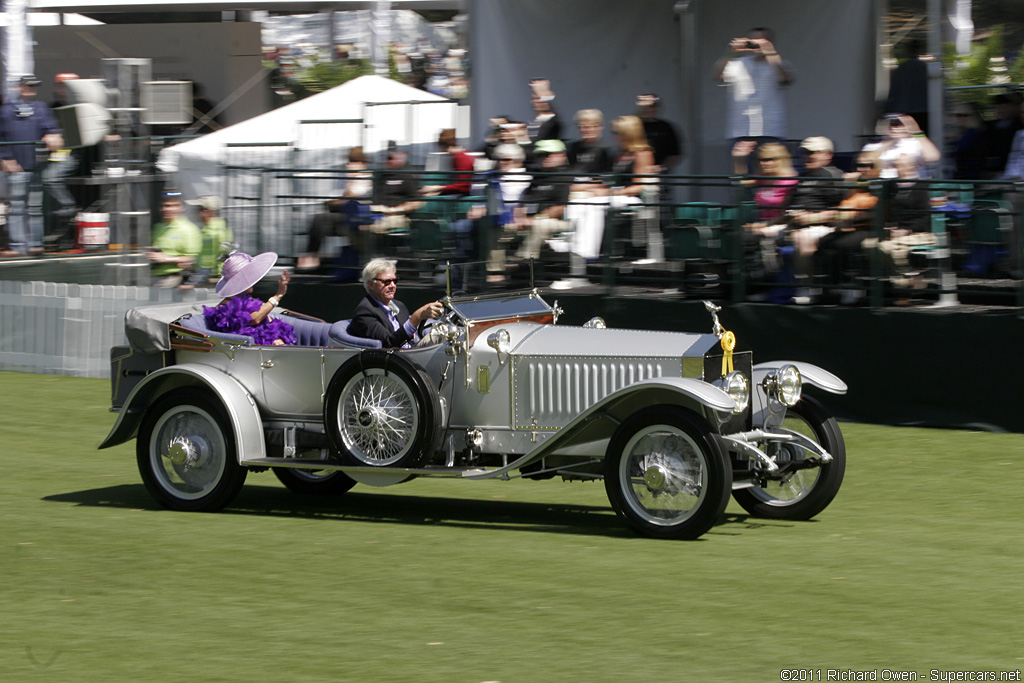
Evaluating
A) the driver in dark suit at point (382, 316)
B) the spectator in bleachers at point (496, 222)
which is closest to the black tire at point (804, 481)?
the driver in dark suit at point (382, 316)

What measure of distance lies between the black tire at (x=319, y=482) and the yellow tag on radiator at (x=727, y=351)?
260 cm

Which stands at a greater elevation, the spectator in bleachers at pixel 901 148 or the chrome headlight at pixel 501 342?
the spectator in bleachers at pixel 901 148

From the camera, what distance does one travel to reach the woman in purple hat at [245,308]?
8.60 meters

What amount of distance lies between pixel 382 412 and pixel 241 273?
146 cm

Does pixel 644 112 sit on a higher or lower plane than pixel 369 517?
higher

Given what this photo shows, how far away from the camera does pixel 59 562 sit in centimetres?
686

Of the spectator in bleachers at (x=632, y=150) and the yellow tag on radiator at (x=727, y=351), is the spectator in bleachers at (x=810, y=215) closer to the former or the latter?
the spectator in bleachers at (x=632, y=150)

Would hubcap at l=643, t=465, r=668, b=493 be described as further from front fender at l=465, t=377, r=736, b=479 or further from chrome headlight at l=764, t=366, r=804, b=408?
chrome headlight at l=764, t=366, r=804, b=408

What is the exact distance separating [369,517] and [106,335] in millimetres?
7008

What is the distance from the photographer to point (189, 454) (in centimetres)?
828

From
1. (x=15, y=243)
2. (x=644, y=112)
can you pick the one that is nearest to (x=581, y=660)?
(x=644, y=112)

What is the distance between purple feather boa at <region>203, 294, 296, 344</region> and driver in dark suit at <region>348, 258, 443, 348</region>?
1.88ft

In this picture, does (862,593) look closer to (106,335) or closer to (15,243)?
(106,335)

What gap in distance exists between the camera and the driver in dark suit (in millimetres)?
8234
